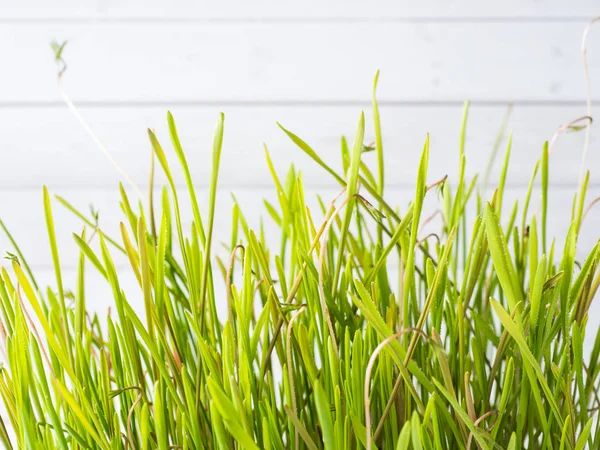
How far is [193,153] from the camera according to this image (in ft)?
2.61

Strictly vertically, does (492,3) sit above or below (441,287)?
above

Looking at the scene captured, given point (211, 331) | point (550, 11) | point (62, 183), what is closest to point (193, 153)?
point (62, 183)

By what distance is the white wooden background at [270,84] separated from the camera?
78 cm

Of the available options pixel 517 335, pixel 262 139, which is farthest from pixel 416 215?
pixel 262 139

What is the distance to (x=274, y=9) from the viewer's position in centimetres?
79

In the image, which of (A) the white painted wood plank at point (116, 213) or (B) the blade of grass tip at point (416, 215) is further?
(A) the white painted wood plank at point (116, 213)

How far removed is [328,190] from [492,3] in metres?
0.31

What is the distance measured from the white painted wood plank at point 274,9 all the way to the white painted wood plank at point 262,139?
0.11 metres

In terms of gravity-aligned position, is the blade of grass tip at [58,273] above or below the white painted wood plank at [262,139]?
below

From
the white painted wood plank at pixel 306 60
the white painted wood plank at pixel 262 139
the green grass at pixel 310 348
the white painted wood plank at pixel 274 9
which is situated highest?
the white painted wood plank at pixel 274 9

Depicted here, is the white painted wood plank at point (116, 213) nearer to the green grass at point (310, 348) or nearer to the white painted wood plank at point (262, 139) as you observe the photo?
the white painted wood plank at point (262, 139)

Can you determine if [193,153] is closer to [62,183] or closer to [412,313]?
[62,183]

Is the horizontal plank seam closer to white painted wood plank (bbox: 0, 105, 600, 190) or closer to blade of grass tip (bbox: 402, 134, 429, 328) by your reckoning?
white painted wood plank (bbox: 0, 105, 600, 190)

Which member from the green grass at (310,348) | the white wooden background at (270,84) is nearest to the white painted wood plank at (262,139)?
the white wooden background at (270,84)
